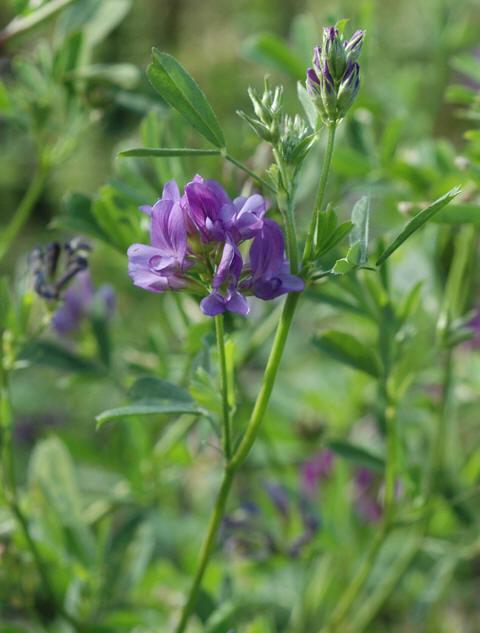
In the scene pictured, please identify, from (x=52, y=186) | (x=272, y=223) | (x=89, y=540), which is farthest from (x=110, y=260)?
(x=52, y=186)

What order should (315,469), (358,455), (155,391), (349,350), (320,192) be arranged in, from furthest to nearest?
(315,469), (358,455), (349,350), (155,391), (320,192)

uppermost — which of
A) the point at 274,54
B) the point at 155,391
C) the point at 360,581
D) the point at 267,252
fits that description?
the point at 274,54

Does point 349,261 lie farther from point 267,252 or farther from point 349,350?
point 349,350

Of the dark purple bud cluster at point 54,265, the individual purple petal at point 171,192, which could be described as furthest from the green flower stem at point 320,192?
the dark purple bud cluster at point 54,265

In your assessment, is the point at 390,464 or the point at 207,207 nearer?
the point at 207,207

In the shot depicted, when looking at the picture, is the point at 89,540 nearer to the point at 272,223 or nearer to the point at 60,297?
the point at 60,297

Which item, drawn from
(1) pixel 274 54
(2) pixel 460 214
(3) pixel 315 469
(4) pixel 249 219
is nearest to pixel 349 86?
(4) pixel 249 219

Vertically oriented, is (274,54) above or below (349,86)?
above
